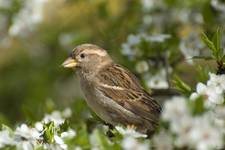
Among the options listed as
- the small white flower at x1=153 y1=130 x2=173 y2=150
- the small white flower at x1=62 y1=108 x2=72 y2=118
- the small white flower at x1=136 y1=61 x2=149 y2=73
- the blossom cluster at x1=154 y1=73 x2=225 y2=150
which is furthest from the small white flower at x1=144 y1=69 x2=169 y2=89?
the blossom cluster at x1=154 y1=73 x2=225 y2=150

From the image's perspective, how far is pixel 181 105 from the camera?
→ 7.75 ft

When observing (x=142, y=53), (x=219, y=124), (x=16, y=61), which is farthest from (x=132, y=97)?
(x=16, y=61)

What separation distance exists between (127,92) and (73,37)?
5.51 feet

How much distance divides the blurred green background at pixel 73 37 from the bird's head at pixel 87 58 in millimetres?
219

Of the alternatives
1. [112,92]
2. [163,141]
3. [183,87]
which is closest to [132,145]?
[163,141]

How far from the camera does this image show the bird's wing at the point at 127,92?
14.2ft

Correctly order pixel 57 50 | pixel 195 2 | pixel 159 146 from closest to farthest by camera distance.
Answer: pixel 159 146, pixel 195 2, pixel 57 50

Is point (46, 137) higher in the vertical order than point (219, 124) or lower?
higher

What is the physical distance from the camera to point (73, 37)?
6.04 meters

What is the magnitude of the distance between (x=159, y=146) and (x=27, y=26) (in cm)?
337

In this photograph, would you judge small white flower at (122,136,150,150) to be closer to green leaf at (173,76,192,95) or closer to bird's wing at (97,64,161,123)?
green leaf at (173,76,192,95)

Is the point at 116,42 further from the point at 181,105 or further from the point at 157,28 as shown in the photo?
the point at 181,105

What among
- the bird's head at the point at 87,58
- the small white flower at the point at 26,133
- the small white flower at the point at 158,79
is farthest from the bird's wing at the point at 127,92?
the small white flower at the point at 26,133

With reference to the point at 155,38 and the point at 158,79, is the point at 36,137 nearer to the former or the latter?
the point at 155,38
